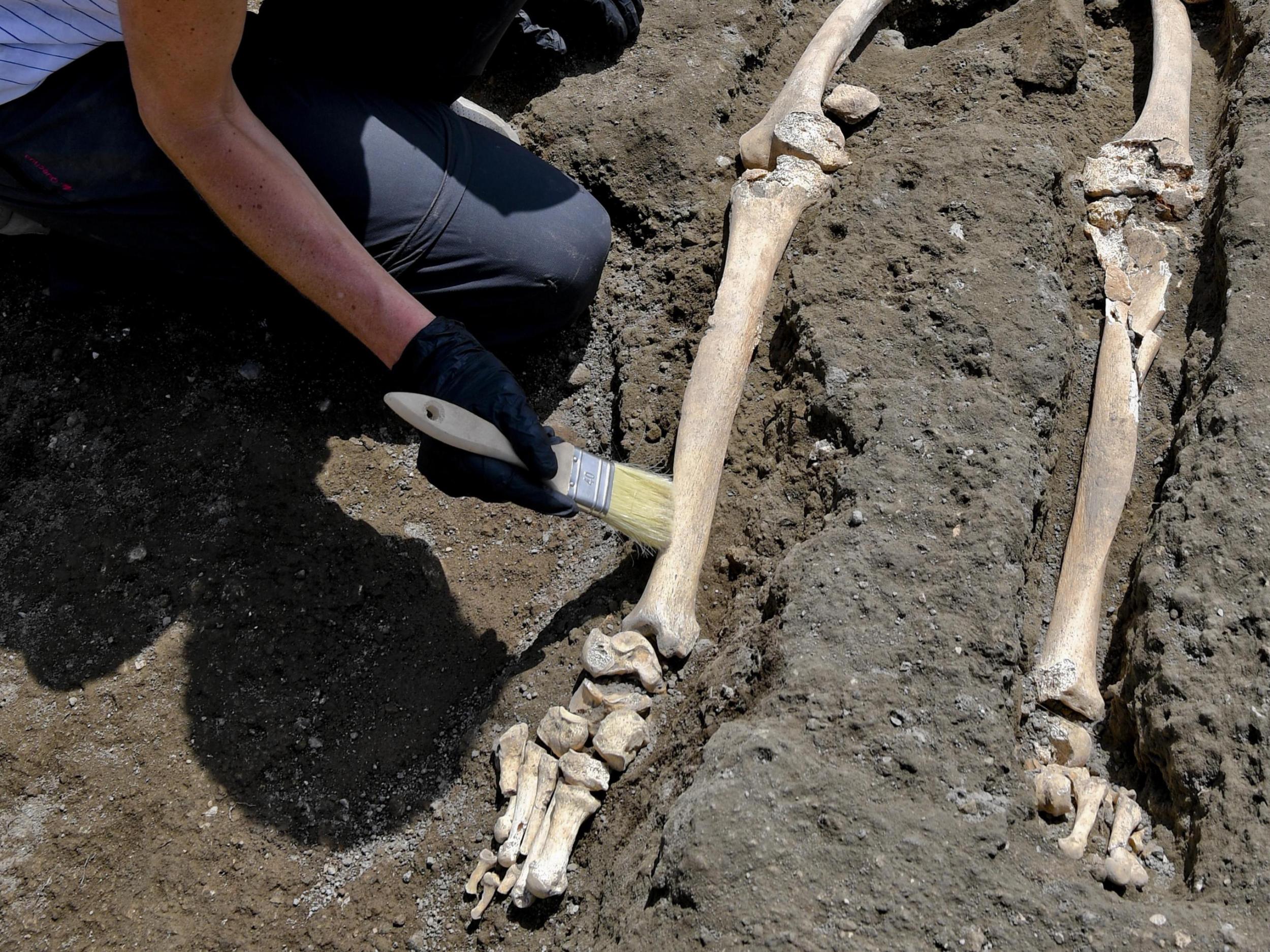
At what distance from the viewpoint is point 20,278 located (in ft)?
9.24

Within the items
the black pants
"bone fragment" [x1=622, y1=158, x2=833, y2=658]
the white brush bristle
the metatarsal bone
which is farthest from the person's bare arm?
the metatarsal bone

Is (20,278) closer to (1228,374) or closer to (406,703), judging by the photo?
(406,703)

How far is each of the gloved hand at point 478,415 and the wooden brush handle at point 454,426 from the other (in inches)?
0.7

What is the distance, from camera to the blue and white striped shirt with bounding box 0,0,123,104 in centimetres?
228

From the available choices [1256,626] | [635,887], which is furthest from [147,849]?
[1256,626]

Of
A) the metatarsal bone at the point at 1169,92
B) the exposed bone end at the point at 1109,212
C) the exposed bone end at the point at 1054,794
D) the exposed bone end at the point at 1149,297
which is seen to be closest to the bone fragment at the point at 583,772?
the exposed bone end at the point at 1054,794

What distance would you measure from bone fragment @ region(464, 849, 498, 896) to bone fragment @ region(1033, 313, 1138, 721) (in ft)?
4.19

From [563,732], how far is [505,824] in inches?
9.1

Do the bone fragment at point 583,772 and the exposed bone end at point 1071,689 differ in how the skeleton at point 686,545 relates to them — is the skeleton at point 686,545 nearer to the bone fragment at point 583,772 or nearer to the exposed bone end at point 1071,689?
the bone fragment at point 583,772

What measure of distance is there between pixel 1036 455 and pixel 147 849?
2.27 metres

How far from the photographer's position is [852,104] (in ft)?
10.4

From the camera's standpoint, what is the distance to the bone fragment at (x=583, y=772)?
215 centimetres

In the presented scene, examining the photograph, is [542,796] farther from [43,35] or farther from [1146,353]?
[43,35]

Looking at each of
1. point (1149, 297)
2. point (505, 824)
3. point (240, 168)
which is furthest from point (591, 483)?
point (1149, 297)
